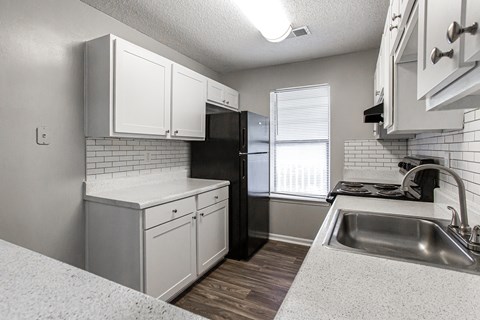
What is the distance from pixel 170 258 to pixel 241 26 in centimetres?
215

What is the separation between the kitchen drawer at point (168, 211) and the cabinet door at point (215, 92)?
1388 millimetres

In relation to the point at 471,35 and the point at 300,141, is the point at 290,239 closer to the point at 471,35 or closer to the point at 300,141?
the point at 300,141

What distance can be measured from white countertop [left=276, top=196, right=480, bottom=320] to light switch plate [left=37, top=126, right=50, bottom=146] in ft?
6.20

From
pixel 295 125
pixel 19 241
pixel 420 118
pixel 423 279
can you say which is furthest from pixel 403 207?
pixel 19 241

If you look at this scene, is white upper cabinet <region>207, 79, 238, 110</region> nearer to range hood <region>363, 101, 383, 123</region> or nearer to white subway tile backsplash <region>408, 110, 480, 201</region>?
range hood <region>363, 101, 383, 123</region>

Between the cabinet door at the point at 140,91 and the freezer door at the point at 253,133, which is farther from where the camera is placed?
the freezer door at the point at 253,133

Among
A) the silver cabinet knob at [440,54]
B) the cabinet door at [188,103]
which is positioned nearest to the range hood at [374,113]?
the silver cabinet knob at [440,54]

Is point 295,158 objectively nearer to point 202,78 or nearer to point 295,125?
point 295,125

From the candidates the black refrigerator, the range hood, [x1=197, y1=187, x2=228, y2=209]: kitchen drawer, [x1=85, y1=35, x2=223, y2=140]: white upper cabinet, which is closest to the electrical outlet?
[x1=85, y1=35, x2=223, y2=140]: white upper cabinet

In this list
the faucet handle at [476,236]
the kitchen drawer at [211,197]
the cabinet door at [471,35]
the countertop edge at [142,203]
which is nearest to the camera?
the cabinet door at [471,35]

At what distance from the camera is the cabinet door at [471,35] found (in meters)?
0.41

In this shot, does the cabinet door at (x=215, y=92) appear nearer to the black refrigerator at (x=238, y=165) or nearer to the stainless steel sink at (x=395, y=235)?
the black refrigerator at (x=238, y=165)

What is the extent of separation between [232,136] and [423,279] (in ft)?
7.28

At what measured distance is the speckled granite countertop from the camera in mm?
484
